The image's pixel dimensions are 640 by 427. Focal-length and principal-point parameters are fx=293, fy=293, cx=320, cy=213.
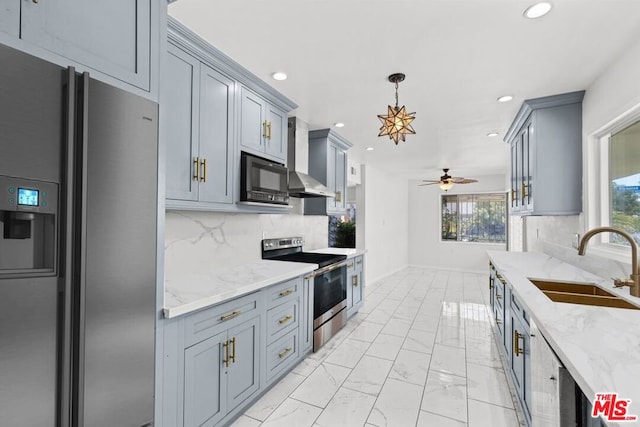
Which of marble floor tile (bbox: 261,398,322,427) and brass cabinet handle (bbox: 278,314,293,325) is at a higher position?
brass cabinet handle (bbox: 278,314,293,325)

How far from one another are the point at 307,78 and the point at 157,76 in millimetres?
1356

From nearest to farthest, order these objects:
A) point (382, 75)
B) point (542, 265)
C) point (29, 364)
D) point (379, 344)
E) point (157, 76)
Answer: point (29, 364), point (157, 76), point (382, 75), point (542, 265), point (379, 344)

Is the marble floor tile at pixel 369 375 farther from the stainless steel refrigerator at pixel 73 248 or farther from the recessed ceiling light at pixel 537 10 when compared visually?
the recessed ceiling light at pixel 537 10

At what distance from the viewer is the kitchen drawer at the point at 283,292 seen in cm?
219

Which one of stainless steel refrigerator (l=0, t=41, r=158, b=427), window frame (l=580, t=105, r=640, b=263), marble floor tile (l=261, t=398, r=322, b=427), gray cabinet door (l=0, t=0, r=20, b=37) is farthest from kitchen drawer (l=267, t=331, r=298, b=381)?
window frame (l=580, t=105, r=640, b=263)

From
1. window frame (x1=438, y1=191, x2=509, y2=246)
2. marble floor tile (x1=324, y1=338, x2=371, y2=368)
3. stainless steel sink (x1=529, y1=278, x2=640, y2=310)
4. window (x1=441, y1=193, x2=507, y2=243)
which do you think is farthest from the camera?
window (x1=441, y1=193, x2=507, y2=243)

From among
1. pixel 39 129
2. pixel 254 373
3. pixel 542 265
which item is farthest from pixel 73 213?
pixel 542 265

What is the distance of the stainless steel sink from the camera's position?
5.73ft

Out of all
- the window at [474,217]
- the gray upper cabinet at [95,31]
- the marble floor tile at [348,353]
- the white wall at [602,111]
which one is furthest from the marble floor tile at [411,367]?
the window at [474,217]

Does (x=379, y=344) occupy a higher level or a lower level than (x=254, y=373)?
lower

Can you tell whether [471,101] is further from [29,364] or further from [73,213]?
[29,364]

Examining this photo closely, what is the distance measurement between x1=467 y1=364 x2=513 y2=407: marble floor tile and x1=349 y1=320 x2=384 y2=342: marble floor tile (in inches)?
41.5

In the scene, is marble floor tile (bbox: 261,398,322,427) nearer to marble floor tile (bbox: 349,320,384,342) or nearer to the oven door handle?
the oven door handle

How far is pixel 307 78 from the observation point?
243 cm
